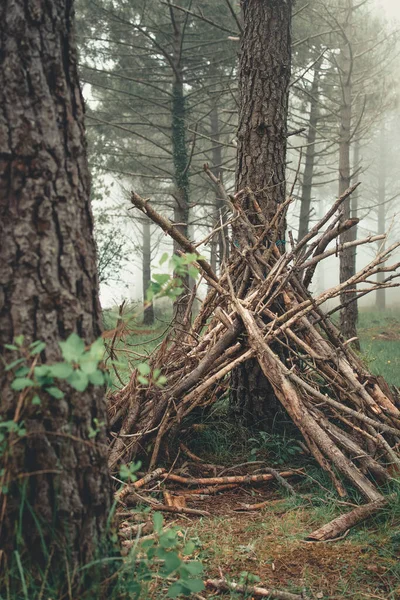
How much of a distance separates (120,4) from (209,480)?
393 inches

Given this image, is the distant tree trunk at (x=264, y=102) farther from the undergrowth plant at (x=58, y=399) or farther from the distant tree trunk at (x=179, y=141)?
the distant tree trunk at (x=179, y=141)

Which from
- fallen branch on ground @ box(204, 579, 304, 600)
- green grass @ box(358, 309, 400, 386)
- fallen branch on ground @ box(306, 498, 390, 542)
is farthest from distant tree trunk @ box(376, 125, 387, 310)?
fallen branch on ground @ box(204, 579, 304, 600)

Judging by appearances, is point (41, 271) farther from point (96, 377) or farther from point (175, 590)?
point (175, 590)

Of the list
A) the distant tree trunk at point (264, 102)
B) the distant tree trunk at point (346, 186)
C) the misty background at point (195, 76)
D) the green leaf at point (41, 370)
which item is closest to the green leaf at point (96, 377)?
the green leaf at point (41, 370)

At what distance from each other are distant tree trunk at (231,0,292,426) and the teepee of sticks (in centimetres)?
40

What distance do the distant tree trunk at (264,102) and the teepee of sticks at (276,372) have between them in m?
0.40

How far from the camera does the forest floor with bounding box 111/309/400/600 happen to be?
2.35 meters

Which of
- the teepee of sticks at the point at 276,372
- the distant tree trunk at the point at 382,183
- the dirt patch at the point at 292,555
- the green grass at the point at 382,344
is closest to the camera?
the dirt patch at the point at 292,555

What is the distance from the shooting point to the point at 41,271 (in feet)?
5.47

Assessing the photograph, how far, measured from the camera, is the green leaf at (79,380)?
1421mm

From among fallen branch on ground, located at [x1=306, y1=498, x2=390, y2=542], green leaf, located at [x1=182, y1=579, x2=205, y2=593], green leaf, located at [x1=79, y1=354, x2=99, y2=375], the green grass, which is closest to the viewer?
green leaf, located at [x1=79, y1=354, x2=99, y2=375]

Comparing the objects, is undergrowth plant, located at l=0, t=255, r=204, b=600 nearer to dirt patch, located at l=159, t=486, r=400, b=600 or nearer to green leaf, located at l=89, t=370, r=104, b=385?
green leaf, located at l=89, t=370, r=104, b=385

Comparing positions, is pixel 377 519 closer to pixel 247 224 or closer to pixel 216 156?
pixel 247 224

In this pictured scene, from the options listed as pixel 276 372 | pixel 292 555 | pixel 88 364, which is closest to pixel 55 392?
pixel 88 364
